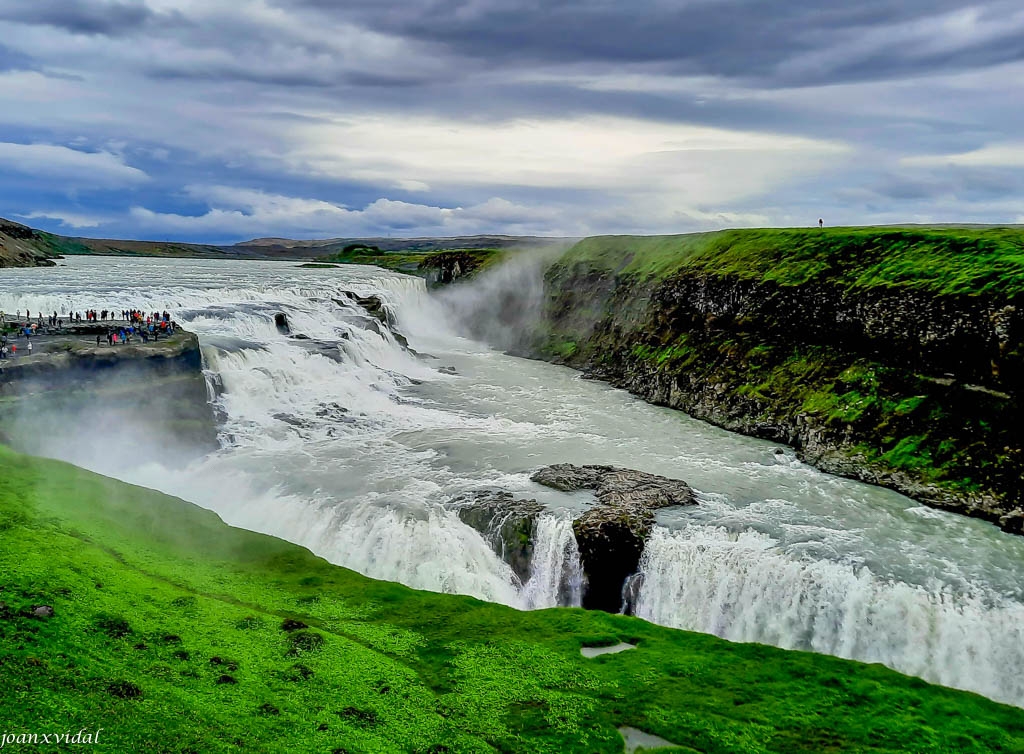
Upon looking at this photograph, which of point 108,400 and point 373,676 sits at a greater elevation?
point 108,400

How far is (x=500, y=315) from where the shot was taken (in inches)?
3086

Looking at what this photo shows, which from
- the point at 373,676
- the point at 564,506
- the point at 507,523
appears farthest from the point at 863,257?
the point at 373,676

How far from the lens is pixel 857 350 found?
125 ft

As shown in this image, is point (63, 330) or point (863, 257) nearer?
point (63, 330)

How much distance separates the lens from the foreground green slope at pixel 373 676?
1276 centimetres

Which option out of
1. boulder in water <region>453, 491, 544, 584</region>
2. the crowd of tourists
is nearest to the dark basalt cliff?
the crowd of tourists

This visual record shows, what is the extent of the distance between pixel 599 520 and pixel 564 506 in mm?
2211

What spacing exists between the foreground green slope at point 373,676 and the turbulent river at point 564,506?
5129 mm

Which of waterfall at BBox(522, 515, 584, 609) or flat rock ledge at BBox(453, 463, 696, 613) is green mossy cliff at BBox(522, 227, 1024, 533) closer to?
flat rock ledge at BBox(453, 463, 696, 613)

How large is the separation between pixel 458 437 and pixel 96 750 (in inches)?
1087

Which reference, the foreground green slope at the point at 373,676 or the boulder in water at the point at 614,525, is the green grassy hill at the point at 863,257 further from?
the foreground green slope at the point at 373,676

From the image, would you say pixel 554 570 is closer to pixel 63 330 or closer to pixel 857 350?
pixel 857 350

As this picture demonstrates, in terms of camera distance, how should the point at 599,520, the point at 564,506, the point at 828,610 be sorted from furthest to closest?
the point at 564,506 → the point at 599,520 → the point at 828,610

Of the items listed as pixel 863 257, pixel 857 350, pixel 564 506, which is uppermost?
pixel 863 257
